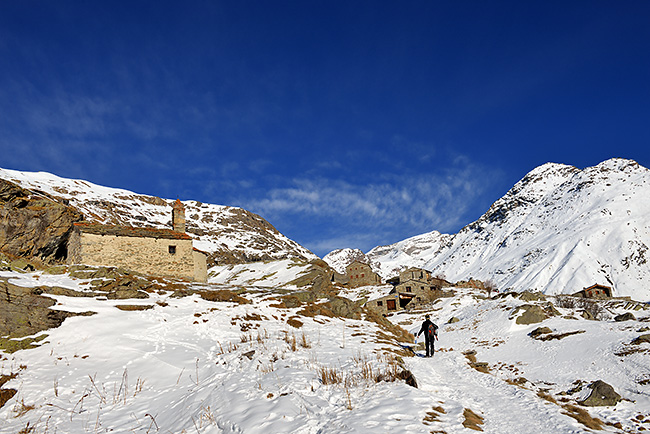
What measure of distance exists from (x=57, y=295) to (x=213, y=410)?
14.1 metres

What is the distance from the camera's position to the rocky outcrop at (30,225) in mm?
24312

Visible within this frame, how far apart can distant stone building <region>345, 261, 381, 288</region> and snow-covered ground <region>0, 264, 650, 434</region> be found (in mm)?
61338

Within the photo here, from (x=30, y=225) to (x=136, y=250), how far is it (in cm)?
1052

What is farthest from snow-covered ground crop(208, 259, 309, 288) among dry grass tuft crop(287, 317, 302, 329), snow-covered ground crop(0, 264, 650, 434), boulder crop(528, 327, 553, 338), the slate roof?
boulder crop(528, 327, 553, 338)

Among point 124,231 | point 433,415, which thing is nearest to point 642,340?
point 433,415

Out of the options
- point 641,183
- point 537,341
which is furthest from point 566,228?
point 537,341

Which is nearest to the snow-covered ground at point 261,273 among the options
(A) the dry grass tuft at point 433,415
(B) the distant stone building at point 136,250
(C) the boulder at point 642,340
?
(B) the distant stone building at point 136,250

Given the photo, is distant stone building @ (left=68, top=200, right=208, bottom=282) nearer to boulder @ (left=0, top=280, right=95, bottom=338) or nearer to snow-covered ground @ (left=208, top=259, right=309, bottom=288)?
snow-covered ground @ (left=208, top=259, right=309, bottom=288)

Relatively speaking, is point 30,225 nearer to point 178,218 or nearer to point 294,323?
point 178,218

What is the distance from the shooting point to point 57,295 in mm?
17609

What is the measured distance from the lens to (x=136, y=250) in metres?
36.0

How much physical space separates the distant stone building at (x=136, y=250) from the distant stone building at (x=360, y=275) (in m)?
48.4

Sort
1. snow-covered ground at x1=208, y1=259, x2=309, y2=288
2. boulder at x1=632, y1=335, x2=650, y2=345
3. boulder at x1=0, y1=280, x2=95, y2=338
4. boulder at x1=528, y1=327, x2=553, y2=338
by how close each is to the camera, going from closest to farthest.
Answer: boulder at x1=0, y1=280, x2=95, y2=338, boulder at x1=632, y1=335, x2=650, y2=345, boulder at x1=528, y1=327, x2=553, y2=338, snow-covered ground at x1=208, y1=259, x2=309, y2=288

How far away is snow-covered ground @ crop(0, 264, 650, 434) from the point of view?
7875 mm
